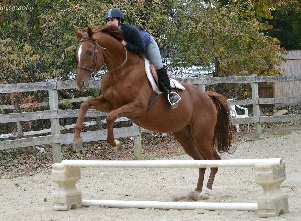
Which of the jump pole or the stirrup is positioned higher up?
the stirrup

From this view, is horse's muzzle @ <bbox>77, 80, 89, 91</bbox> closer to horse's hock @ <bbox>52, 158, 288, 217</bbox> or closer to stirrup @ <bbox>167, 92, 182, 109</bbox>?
horse's hock @ <bbox>52, 158, 288, 217</bbox>

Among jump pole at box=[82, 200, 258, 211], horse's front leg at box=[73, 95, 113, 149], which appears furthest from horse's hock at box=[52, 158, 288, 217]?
horse's front leg at box=[73, 95, 113, 149]

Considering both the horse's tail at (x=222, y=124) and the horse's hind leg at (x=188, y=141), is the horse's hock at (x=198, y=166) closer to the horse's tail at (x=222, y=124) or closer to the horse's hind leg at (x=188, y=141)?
the horse's hind leg at (x=188, y=141)

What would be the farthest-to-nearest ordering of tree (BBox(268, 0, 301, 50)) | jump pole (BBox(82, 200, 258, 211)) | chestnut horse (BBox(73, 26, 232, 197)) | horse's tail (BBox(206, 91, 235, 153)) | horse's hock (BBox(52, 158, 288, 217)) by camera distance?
1. tree (BBox(268, 0, 301, 50))
2. horse's tail (BBox(206, 91, 235, 153))
3. chestnut horse (BBox(73, 26, 232, 197))
4. jump pole (BBox(82, 200, 258, 211))
5. horse's hock (BBox(52, 158, 288, 217))

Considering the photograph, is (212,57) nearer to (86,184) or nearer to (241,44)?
(241,44)

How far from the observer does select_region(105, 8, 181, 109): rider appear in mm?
8398

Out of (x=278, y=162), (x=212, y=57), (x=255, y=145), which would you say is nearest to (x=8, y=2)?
(x=212, y=57)

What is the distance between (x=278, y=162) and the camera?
7.00 metres

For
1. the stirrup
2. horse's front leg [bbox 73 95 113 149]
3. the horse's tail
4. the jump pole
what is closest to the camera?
the jump pole

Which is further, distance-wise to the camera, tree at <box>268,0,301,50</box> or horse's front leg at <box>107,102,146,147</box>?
tree at <box>268,0,301,50</box>

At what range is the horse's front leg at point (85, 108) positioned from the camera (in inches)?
309

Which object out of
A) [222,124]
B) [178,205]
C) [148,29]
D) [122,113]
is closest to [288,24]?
[148,29]

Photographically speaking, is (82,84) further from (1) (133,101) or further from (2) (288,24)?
(2) (288,24)

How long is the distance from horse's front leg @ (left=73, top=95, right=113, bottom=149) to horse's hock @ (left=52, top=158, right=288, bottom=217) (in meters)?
0.29
